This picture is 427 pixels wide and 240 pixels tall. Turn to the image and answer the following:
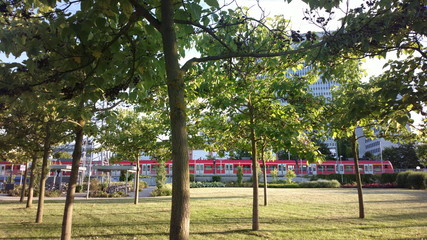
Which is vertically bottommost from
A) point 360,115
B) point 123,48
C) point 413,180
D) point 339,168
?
point 413,180

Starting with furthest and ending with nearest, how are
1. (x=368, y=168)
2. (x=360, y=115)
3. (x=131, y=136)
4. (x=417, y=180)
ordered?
(x=368, y=168) < (x=417, y=180) < (x=131, y=136) < (x=360, y=115)

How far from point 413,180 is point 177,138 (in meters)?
32.5

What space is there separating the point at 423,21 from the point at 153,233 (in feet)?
22.5

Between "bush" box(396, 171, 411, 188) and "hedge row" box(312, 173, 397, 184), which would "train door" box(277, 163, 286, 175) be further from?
"bush" box(396, 171, 411, 188)

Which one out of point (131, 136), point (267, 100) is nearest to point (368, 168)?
point (131, 136)

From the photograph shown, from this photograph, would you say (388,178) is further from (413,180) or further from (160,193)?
(160,193)

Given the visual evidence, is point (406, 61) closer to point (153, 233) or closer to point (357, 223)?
point (357, 223)

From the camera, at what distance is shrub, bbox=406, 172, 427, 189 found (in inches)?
1032

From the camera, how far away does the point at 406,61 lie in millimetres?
4559

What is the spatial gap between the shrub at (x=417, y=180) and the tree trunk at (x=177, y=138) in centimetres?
3118

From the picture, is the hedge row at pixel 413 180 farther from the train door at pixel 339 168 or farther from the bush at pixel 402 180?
the train door at pixel 339 168

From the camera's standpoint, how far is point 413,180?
27.6 meters

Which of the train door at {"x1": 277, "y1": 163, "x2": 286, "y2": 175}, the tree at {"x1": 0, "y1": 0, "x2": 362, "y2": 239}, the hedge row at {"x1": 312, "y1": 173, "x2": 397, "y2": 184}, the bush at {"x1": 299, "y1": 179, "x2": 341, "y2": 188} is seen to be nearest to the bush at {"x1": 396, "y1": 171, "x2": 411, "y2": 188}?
the hedge row at {"x1": 312, "y1": 173, "x2": 397, "y2": 184}

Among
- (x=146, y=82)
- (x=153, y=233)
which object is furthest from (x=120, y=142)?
(x=146, y=82)
